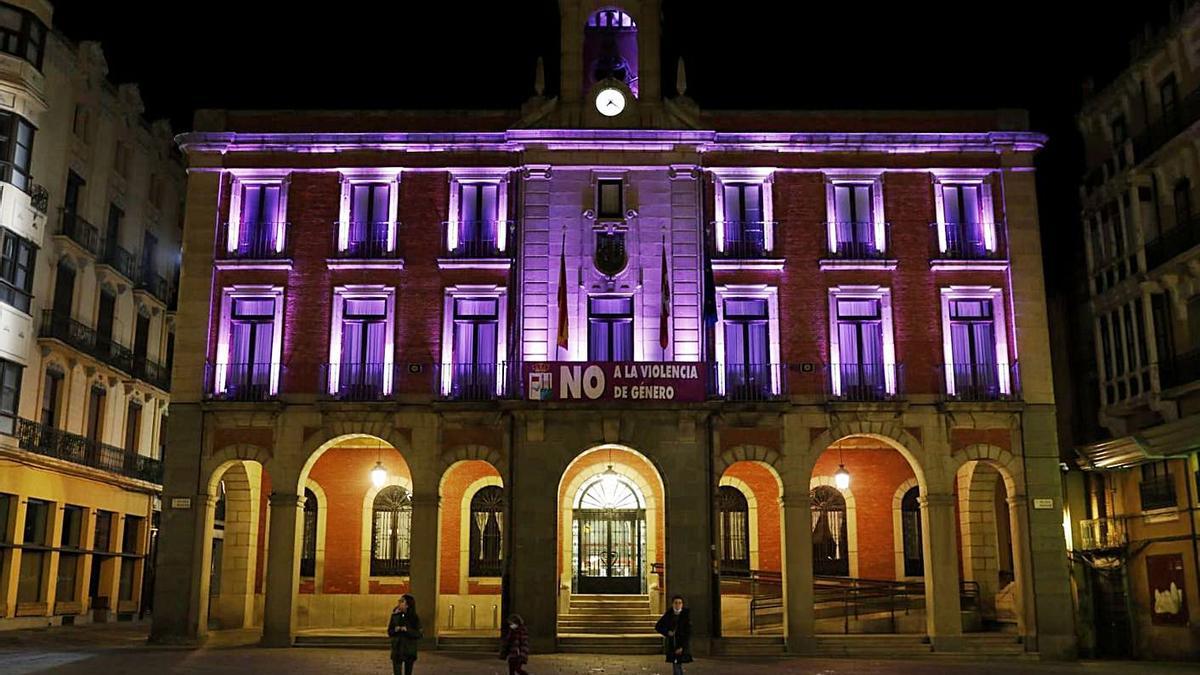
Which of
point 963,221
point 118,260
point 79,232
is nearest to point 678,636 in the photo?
point 963,221

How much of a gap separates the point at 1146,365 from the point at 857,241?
7993 mm

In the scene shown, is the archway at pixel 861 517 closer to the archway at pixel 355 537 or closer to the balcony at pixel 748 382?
the balcony at pixel 748 382

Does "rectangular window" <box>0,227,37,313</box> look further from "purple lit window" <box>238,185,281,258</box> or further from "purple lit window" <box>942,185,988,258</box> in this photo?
"purple lit window" <box>942,185,988,258</box>

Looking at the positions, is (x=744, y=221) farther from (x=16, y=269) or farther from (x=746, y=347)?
(x=16, y=269)

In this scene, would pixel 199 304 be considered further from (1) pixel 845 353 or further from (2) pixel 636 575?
(1) pixel 845 353

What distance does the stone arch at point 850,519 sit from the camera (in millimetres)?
30062

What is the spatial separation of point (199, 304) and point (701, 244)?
42.3 feet

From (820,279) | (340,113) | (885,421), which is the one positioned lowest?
(885,421)

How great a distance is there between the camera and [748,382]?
27078 mm

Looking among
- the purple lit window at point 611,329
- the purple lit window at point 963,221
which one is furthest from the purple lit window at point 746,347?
the purple lit window at point 963,221

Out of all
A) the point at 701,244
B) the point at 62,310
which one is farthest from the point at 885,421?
the point at 62,310

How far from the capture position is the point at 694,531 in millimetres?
25797

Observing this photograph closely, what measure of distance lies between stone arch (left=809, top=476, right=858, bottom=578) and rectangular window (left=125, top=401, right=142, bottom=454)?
2328cm

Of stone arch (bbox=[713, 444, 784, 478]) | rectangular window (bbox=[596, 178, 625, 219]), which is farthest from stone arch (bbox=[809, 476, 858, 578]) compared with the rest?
rectangular window (bbox=[596, 178, 625, 219])
